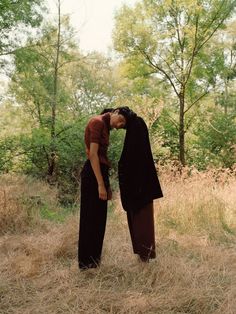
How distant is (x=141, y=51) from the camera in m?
17.2

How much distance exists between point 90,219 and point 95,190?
1.00ft

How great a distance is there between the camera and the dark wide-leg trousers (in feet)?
13.9

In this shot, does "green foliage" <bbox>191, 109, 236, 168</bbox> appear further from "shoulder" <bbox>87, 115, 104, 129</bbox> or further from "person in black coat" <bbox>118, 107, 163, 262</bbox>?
"shoulder" <bbox>87, 115, 104, 129</bbox>

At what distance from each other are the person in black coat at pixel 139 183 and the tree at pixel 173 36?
13.2 meters

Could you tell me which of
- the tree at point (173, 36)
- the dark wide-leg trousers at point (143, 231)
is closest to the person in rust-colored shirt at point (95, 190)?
the dark wide-leg trousers at point (143, 231)

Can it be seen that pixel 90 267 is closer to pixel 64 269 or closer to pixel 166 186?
pixel 64 269

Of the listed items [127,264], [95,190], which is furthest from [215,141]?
[95,190]

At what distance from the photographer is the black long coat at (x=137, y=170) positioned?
4148 millimetres

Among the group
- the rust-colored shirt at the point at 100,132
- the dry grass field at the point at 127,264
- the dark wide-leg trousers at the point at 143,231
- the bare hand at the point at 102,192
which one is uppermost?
the rust-colored shirt at the point at 100,132

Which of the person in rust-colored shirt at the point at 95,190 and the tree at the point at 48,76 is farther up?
the tree at the point at 48,76

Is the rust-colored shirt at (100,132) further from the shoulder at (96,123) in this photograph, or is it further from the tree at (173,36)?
the tree at (173,36)

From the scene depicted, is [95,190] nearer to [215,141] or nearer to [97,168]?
[97,168]

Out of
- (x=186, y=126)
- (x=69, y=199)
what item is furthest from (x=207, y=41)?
(x=69, y=199)

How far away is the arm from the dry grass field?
81 centimetres
